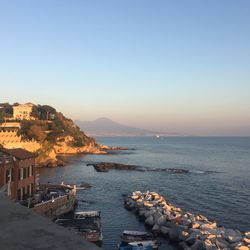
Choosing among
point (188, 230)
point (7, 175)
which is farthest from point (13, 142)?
point (188, 230)

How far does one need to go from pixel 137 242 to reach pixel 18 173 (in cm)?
1660

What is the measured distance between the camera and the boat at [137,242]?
3372cm

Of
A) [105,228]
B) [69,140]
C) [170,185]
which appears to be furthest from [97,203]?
[69,140]

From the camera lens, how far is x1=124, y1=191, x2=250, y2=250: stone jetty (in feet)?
108

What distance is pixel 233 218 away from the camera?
159 feet

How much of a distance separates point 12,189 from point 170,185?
138 ft

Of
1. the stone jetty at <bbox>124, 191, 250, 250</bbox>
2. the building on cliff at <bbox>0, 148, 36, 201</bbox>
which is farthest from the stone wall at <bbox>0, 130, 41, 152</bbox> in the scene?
the stone jetty at <bbox>124, 191, 250, 250</bbox>

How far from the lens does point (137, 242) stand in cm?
3431

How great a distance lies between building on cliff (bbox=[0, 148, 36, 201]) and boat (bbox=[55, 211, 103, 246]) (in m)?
6.64

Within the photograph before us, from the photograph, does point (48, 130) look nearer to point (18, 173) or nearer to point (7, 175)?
point (18, 173)

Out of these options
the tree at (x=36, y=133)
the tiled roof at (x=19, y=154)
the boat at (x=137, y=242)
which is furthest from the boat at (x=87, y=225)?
the tree at (x=36, y=133)

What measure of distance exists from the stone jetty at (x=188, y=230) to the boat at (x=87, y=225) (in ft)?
21.0

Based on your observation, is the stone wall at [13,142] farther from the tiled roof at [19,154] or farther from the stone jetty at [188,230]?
the stone jetty at [188,230]

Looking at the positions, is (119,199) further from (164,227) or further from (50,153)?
(50,153)
